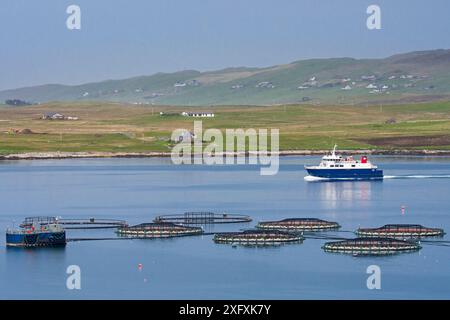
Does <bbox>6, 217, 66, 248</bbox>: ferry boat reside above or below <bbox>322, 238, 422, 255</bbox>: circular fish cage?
above

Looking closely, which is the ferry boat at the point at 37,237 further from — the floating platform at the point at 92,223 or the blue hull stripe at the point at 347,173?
the blue hull stripe at the point at 347,173

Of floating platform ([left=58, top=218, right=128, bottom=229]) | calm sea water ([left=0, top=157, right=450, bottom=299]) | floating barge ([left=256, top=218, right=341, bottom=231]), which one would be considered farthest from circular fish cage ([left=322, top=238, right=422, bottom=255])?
floating platform ([left=58, top=218, right=128, bottom=229])

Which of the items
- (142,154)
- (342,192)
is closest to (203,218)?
(342,192)

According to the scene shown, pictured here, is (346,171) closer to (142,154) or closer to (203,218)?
(203,218)

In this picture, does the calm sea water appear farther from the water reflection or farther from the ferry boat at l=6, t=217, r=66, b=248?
the ferry boat at l=6, t=217, r=66, b=248

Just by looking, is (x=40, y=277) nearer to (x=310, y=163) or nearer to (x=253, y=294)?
(x=253, y=294)

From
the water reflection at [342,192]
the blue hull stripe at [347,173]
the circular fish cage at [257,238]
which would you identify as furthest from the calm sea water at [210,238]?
the blue hull stripe at [347,173]
